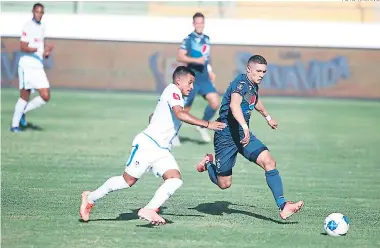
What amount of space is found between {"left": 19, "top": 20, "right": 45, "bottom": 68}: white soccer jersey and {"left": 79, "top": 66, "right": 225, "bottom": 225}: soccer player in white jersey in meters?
8.29

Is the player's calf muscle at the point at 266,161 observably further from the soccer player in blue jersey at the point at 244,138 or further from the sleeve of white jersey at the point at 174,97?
the sleeve of white jersey at the point at 174,97

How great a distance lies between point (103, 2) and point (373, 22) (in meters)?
8.40

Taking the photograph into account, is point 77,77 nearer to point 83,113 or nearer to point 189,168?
point 83,113

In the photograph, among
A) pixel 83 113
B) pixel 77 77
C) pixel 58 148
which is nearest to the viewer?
pixel 58 148

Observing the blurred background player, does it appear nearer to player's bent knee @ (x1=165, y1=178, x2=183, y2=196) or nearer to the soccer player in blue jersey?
the soccer player in blue jersey

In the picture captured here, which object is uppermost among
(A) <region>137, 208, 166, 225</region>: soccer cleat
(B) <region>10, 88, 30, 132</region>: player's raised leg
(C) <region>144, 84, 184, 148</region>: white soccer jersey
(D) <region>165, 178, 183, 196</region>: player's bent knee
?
Answer: (C) <region>144, 84, 184, 148</region>: white soccer jersey

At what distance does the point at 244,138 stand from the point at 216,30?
1761 cm

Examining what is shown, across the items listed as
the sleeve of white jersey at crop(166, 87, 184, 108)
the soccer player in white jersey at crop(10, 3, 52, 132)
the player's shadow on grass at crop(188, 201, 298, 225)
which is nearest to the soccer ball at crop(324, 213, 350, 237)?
the player's shadow on grass at crop(188, 201, 298, 225)

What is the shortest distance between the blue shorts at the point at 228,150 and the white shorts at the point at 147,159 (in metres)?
0.96

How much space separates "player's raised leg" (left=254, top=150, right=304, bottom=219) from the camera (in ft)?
30.9

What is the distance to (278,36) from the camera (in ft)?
88.2

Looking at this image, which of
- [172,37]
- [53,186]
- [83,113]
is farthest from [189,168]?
[172,37]

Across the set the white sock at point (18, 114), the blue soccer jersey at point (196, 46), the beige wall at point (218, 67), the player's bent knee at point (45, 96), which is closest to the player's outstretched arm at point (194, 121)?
the blue soccer jersey at point (196, 46)

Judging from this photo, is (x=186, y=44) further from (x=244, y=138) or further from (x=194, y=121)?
(x=194, y=121)
